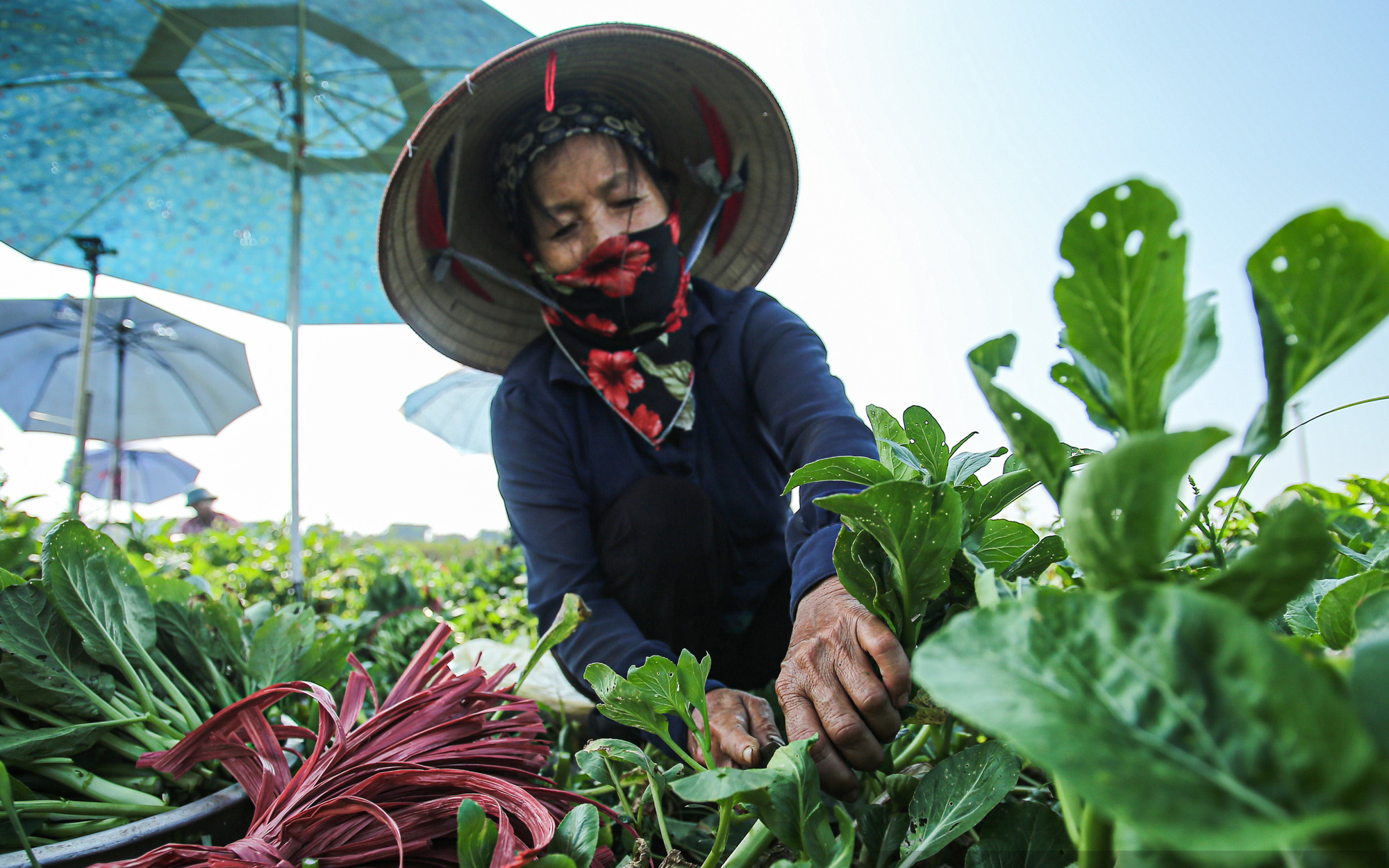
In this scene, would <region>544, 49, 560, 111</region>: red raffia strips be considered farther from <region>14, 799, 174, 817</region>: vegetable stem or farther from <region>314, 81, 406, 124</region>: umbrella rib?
<region>314, 81, 406, 124</region>: umbrella rib

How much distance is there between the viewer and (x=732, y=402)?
1559mm

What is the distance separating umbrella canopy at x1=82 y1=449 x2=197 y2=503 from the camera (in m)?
7.75

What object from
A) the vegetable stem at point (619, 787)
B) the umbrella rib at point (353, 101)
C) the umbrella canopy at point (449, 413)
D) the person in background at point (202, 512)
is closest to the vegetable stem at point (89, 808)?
the vegetable stem at point (619, 787)

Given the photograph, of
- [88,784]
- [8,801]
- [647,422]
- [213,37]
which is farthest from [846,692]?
[213,37]

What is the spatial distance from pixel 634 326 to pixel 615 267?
126 mm

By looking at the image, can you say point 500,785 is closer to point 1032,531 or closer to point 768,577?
point 1032,531

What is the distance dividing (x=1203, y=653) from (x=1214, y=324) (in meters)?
A: 0.15

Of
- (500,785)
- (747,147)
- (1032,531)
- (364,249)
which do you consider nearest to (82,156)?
(364,249)

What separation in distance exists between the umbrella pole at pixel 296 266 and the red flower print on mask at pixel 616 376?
201cm

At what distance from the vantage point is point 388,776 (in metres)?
0.59

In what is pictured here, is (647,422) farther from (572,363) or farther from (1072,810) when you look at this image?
(1072,810)

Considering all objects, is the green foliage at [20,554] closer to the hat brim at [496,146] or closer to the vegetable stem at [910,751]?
the hat brim at [496,146]

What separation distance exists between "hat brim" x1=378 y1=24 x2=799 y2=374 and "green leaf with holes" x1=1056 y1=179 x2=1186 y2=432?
134 centimetres

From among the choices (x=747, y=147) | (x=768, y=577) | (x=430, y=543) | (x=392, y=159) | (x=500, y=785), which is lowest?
(x=430, y=543)
